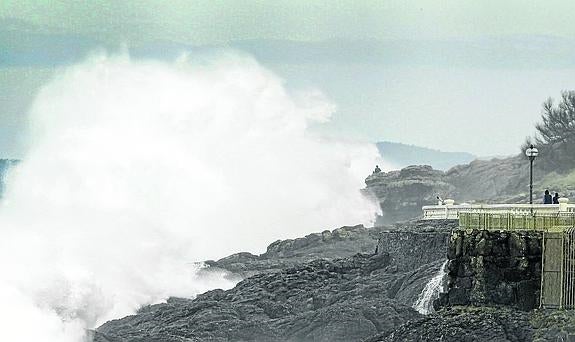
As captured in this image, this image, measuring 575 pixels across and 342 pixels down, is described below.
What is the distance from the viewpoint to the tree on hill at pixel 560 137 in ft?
234

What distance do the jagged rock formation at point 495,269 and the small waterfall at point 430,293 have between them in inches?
190

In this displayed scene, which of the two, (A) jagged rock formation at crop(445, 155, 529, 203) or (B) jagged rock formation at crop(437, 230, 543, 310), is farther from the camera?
(A) jagged rock formation at crop(445, 155, 529, 203)

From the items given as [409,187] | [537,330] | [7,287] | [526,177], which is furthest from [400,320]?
[409,187]

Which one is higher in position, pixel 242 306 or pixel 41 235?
→ pixel 41 235

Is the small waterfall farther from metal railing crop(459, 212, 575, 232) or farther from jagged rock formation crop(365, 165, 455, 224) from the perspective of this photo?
jagged rock formation crop(365, 165, 455, 224)

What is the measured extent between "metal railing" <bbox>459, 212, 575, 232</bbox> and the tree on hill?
36116mm

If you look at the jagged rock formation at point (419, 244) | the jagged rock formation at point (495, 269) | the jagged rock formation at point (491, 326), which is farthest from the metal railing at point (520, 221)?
the jagged rock formation at point (419, 244)

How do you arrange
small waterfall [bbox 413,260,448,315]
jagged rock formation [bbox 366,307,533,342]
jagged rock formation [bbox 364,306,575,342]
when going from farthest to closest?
small waterfall [bbox 413,260,448,315] < jagged rock formation [bbox 366,307,533,342] < jagged rock formation [bbox 364,306,575,342]

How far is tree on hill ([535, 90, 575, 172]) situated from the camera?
71.2m

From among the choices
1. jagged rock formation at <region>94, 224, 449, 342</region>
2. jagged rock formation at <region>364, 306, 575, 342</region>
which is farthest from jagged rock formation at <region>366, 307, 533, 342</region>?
jagged rock formation at <region>94, 224, 449, 342</region>

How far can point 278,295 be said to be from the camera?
4516cm

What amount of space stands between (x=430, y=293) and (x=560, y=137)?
33.5 m

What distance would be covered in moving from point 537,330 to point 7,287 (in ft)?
62.6

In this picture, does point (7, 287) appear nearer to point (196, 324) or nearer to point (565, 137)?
point (196, 324)
